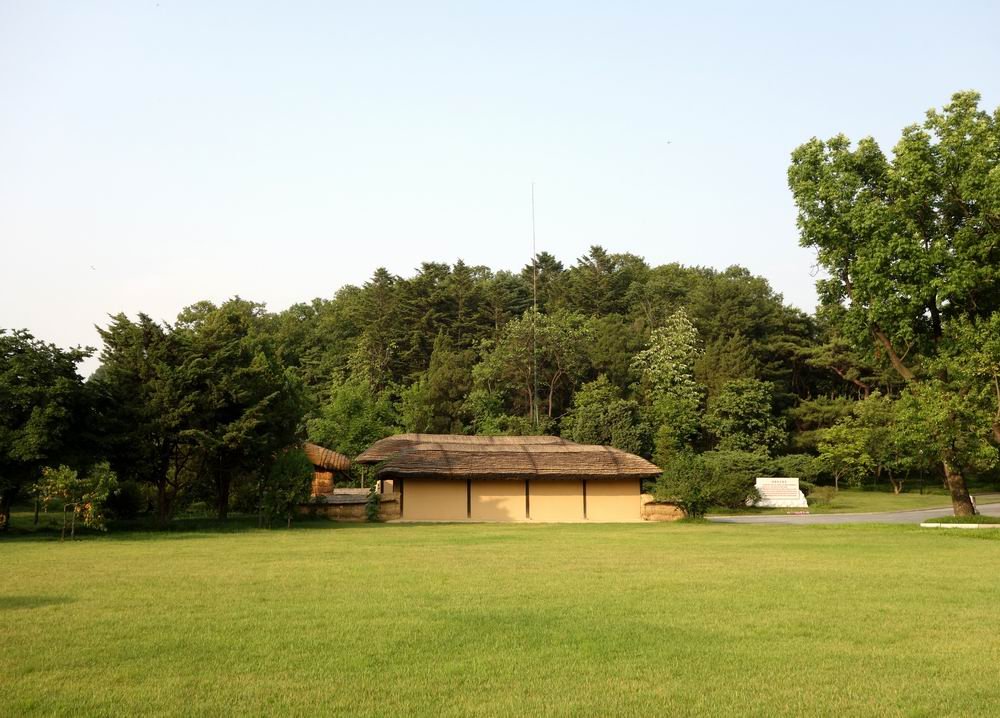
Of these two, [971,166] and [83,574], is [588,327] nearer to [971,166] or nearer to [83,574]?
[971,166]

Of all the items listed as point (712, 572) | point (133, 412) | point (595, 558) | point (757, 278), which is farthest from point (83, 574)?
point (757, 278)

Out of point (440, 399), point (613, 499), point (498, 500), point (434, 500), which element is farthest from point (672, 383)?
point (434, 500)

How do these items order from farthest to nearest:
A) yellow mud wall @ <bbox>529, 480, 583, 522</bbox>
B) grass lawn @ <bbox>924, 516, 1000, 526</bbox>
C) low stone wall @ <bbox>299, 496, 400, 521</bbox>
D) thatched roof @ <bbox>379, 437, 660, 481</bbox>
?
1. yellow mud wall @ <bbox>529, 480, 583, 522</bbox>
2. thatched roof @ <bbox>379, 437, 660, 481</bbox>
3. low stone wall @ <bbox>299, 496, 400, 521</bbox>
4. grass lawn @ <bbox>924, 516, 1000, 526</bbox>

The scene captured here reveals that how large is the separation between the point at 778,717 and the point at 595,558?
1160 cm

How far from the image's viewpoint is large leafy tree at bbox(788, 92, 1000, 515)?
2897cm

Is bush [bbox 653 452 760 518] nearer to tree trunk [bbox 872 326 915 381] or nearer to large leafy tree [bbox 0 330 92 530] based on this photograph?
tree trunk [bbox 872 326 915 381]

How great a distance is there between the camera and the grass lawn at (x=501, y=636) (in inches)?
269

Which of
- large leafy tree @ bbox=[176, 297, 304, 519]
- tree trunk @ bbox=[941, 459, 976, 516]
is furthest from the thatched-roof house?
tree trunk @ bbox=[941, 459, 976, 516]

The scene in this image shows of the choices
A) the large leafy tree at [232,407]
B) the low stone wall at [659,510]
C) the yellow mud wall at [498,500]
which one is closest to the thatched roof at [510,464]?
the yellow mud wall at [498,500]

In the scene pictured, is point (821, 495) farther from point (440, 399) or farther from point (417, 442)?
point (440, 399)

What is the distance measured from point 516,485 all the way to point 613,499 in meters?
4.54

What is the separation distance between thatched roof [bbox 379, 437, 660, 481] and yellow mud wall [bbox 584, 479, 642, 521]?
61 cm

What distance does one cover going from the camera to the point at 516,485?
38906mm

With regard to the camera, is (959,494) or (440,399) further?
(440,399)
